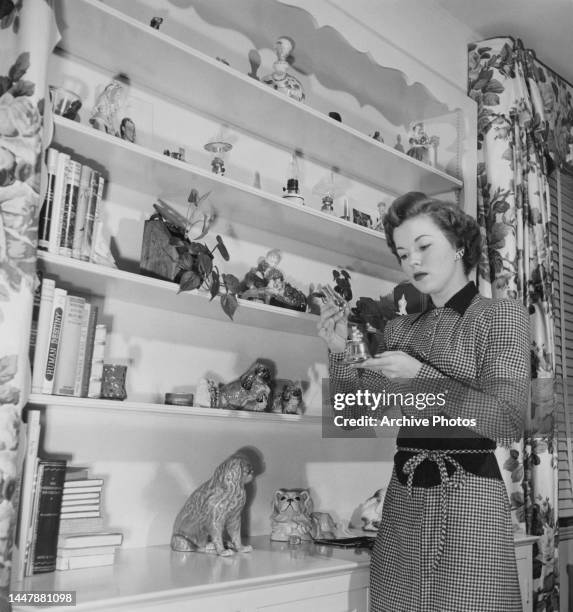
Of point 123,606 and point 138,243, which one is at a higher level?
point 138,243

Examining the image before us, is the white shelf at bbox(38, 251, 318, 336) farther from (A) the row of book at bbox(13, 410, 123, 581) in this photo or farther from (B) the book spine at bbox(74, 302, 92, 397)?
(A) the row of book at bbox(13, 410, 123, 581)

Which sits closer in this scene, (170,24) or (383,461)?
(170,24)

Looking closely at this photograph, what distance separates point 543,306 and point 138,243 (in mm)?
1580

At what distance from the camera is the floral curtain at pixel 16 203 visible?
131 centimetres

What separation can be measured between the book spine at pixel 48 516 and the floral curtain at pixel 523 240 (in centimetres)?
159

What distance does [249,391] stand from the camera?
1.90 m

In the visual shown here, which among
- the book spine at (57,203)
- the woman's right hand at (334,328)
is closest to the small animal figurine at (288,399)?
the woman's right hand at (334,328)

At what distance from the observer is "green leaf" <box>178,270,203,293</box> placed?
1.68 metres

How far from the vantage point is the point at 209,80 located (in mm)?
1862

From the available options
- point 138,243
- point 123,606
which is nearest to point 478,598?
point 123,606

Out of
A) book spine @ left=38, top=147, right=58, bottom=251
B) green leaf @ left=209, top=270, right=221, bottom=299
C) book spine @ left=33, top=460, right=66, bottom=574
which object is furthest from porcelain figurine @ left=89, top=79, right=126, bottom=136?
book spine @ left=33, top=460, right=66, bottom=574

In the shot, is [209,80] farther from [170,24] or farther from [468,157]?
[468,157]

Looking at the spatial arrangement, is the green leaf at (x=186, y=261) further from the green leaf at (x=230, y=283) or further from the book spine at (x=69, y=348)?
the book spine at (x=69, y=348)

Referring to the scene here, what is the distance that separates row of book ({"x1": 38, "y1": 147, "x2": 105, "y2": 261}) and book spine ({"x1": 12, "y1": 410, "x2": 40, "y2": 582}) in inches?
13.7
